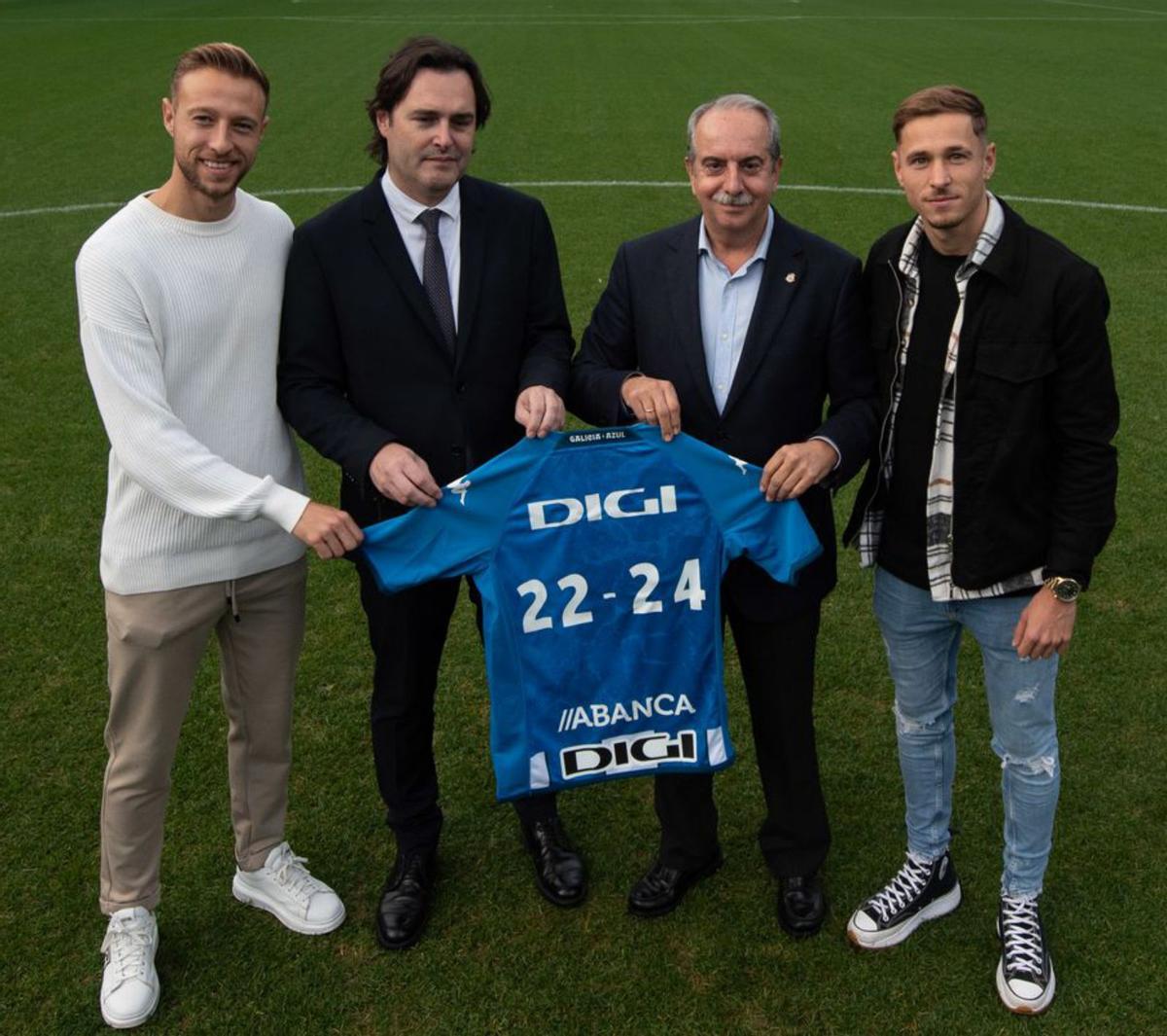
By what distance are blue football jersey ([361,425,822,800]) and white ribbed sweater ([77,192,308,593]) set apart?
1.26 feet

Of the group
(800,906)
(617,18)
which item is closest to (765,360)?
(800,906)

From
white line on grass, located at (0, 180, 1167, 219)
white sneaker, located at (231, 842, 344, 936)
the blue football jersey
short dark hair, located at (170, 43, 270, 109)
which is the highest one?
short dark hair, located at (170, 43, 270, 109)

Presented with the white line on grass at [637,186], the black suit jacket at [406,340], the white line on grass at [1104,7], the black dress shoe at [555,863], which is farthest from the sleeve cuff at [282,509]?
the white line on grass at [1104,7]

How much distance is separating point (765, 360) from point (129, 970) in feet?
7.90

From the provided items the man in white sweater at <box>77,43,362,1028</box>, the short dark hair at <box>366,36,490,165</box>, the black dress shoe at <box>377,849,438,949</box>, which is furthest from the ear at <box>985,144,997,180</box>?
the black dress shoe at <box>377,849,438,949</box>

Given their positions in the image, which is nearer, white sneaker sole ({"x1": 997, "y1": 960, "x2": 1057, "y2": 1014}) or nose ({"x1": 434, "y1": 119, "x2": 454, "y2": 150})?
nose ({"x1": 434, "y1": 119, "x2": 454, "y2": 150})

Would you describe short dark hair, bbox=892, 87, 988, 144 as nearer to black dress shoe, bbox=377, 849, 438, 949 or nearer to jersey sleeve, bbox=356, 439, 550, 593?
jersey sleeve, bbox=356, 439, 550, 593

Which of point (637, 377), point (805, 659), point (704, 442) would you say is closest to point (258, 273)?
point (637, 377)

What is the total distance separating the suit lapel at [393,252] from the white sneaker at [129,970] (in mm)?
1875

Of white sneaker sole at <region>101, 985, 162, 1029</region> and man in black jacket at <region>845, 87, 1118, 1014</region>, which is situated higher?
man in black jacket at <region>845, 87, 1118, 1014</region>

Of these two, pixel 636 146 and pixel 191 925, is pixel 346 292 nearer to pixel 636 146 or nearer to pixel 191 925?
pixel 191 925

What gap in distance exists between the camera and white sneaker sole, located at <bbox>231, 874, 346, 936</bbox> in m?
3.71

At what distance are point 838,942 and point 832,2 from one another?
36.6 metres

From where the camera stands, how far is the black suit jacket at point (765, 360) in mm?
3207
